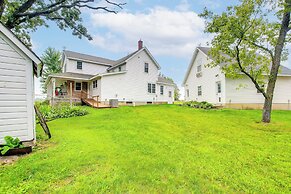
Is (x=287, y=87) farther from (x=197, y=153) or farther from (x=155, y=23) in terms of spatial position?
(x=197, y=153)

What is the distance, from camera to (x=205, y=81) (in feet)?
67.1

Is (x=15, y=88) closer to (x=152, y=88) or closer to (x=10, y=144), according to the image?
(x=10, y=144)

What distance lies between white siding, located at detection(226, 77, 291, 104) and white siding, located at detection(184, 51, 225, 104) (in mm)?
797

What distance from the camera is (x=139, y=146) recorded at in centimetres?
612

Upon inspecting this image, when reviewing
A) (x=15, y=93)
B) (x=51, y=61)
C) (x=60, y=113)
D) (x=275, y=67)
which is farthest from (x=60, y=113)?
(x=51, y=61)

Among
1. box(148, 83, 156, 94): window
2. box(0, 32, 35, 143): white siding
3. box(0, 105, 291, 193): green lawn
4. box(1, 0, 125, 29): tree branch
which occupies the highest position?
box(1, 0, 125, 29): tree branch

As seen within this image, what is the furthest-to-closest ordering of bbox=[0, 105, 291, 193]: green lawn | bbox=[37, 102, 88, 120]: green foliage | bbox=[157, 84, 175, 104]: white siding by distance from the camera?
bbox=[157, 84, 175, 104]: white siding → bbox=[37, 102, 88, 120]: green foliage → bbox=[0, 105, 291, 193]: green lawn

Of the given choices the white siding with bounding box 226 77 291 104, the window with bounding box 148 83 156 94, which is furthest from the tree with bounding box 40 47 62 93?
the white siding with bounding box 226 77 291 104

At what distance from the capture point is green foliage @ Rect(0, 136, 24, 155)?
5226 millimetres

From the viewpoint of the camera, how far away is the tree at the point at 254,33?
392 inches

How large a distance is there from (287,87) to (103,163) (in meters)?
22.2

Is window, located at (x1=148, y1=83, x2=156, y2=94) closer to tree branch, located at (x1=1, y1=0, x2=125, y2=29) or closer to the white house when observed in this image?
the white house

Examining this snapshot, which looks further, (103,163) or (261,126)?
(261,126)

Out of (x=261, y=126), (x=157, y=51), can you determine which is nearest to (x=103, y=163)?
(x=261, y=126)
